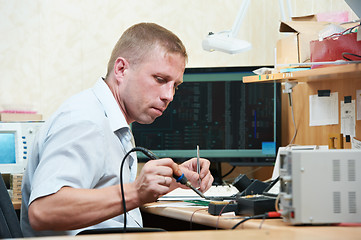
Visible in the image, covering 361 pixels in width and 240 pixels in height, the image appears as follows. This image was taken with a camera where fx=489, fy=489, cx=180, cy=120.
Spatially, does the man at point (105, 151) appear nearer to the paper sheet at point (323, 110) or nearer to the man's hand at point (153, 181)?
the man's hand at point (153, 181)

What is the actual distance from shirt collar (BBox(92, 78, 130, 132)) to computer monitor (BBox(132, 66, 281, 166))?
98 cm

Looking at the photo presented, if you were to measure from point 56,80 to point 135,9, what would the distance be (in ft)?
2.00

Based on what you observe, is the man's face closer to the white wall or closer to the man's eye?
the man's eye

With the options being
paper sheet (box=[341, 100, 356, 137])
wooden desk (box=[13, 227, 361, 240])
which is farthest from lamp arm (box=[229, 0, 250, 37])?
wooden desk (box=[13, 227, 361, 240])

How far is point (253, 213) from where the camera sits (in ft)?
4.43

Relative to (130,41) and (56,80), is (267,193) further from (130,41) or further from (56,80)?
(56,80)

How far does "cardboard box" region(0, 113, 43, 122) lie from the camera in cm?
257

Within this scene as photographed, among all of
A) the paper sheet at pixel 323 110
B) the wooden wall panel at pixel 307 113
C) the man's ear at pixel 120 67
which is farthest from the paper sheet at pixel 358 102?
the man's ear at pixel 120 67

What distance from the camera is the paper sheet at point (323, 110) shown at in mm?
2152

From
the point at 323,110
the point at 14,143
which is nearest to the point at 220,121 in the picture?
the point at 323,110

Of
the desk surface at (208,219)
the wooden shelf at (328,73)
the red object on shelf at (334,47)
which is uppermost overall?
the red object on shelf at (334,47)

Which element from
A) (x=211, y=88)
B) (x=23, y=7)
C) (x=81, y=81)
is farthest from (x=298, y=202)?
(x=23, y=7)

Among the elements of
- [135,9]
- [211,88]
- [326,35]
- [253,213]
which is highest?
[135,9]

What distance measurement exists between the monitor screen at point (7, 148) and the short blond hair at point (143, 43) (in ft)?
3.31
